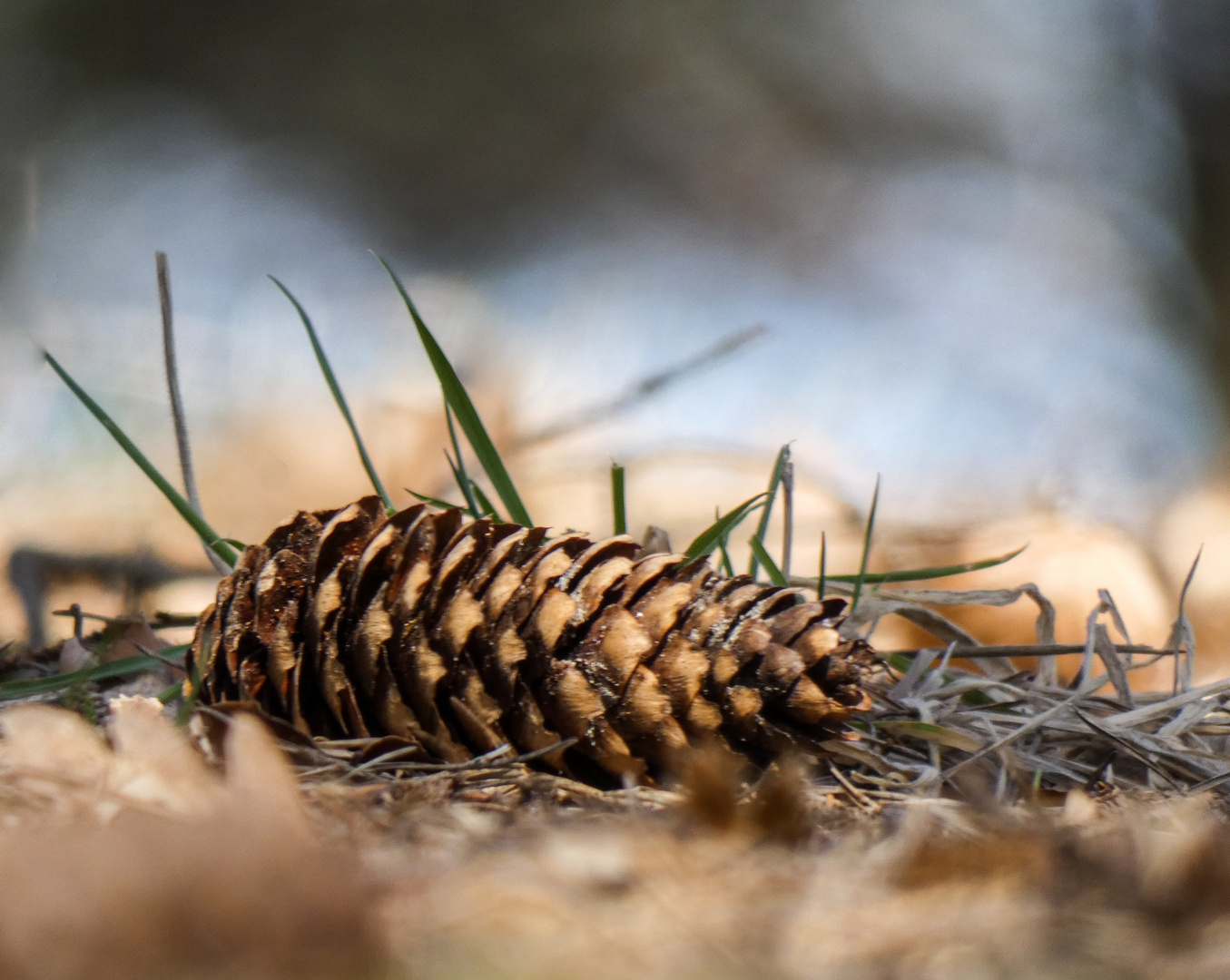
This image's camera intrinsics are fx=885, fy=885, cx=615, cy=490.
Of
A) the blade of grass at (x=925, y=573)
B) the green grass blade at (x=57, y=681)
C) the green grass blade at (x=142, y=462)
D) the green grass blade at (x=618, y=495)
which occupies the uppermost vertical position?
the green grass blade at (x=142, y=462)

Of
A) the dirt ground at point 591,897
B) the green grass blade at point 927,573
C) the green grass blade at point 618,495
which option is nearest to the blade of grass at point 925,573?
the green grass blade at point 927,573

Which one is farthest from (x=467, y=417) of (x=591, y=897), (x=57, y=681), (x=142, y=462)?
(x=591, y=897)

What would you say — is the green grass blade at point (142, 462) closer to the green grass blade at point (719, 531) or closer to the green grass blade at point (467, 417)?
the green grass blade at point (467, 417)

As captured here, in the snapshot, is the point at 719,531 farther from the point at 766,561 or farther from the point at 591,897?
the point at 591,897

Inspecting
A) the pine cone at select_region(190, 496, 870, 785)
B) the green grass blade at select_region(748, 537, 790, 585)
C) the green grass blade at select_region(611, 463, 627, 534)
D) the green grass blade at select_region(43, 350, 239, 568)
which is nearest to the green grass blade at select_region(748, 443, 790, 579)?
the green grass blade at select_region(748, 537, 790, 585)

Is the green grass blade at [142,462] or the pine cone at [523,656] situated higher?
the green grass blade at [142,462]

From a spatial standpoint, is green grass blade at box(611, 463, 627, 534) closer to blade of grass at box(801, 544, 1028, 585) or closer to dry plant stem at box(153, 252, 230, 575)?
blade of grass at box(801, 544, 1028, 585)

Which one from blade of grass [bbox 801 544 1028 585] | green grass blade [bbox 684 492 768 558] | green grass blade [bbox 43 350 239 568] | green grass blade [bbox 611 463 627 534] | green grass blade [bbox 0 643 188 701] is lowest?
green grass blade [bbox 0 643 188 701]
